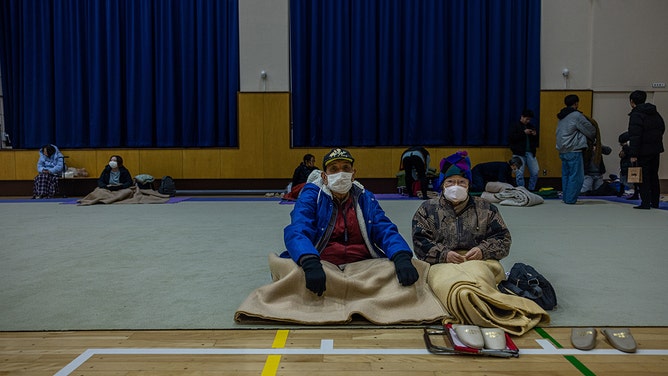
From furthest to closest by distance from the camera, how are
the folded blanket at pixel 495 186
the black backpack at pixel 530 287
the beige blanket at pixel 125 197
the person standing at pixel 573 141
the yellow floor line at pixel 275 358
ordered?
the beige blanket at pixel 125 197 < the folded blanket at pixel 495 186 < the person standing at pixel 573 141 < the black backpack at pixel 530 287 < the yellow floor line at pixel 275 358

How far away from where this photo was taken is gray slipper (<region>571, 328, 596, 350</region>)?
7.23 feet

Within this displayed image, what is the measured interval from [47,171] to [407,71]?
788cm

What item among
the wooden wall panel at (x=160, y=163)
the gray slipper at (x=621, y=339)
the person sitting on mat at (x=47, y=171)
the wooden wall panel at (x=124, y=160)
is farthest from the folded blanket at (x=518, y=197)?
the person sitting on mat at (x=47, y=171)

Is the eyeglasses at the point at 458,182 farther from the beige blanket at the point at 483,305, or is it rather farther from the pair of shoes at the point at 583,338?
the pair of shoes at the point at 583,338

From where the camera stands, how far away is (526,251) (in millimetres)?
4516

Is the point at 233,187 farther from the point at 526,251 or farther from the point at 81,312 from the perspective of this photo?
the point at 81,312

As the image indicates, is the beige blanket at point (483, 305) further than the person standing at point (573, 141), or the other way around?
the person standing at point (573, 141)

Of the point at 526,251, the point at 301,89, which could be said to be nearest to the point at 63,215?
the point at 301,89

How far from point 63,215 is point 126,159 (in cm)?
388

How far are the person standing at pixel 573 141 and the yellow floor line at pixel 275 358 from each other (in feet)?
24.6

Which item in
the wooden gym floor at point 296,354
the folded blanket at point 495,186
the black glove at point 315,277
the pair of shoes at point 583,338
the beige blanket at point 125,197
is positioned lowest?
the beige blanket at point 125,197

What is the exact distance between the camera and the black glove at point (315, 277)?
257 cm

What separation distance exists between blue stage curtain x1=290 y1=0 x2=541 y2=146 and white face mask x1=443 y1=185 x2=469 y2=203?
8447 mm

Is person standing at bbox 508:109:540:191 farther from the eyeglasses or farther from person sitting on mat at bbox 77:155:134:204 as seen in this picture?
the eyeglasses
